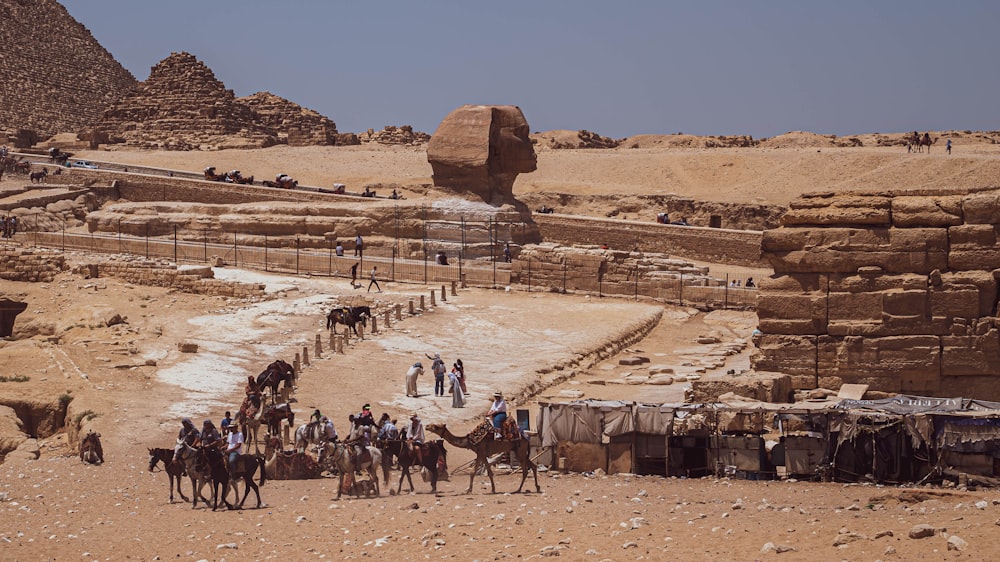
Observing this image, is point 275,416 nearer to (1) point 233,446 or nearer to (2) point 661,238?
(1) point 233,446

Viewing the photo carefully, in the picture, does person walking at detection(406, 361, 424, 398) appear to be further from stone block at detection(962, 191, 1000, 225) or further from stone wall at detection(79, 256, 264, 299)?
stone wall at detection(79, 256, 264, 299)

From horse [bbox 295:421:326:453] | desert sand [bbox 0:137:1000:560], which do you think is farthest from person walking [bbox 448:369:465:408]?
horse [bbox 295:421:326:453]

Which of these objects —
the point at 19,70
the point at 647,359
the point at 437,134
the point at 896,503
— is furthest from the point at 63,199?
the point at 19,70

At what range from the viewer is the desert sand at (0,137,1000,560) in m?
12.1

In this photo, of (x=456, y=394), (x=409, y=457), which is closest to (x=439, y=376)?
(x=456, y=394)

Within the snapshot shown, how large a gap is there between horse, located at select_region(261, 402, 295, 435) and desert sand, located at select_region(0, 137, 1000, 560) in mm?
1122

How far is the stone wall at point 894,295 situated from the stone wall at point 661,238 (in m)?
24.4

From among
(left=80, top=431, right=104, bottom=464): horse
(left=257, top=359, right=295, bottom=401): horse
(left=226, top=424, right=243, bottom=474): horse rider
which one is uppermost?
(left=257, top=359, right=295, bottom=401): horse

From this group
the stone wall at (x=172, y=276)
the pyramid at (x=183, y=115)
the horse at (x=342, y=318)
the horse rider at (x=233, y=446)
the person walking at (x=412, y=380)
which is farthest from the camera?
the pyramid at (x=183, y=115)

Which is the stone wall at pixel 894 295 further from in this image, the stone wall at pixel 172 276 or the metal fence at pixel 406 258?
the stone wall at pixel 172 276

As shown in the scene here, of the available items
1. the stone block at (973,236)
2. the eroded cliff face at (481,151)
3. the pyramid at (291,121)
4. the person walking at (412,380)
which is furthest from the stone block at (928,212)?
the pyramid at (291,121)

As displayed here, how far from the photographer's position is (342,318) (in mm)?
25891

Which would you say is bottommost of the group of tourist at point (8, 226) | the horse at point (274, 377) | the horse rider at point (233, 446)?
the horse rider at point (233, 446)

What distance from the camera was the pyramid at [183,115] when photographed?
7869cm
